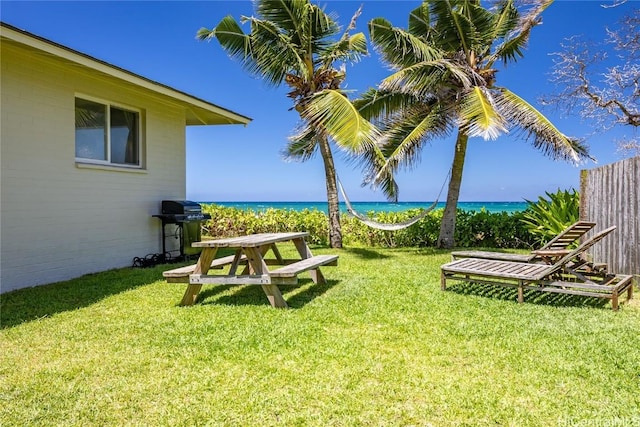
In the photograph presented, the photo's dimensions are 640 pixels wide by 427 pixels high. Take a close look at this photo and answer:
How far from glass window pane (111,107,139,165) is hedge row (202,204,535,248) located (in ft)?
17.5

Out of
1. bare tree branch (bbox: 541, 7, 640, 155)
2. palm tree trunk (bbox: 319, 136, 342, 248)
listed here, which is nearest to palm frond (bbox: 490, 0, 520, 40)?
bare tree branch (bbox: 541, 7, 640, 155)

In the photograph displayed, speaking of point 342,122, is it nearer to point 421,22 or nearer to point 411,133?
point 411,133

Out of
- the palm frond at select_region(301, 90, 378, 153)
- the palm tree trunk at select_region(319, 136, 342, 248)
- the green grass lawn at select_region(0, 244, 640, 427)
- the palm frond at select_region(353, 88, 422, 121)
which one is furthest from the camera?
the palm frond at select_region(353, 88, 422, 121)

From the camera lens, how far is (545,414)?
250 cm

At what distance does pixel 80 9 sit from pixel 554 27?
40.7 feet

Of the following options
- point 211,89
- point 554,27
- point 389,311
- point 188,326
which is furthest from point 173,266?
point 211,89

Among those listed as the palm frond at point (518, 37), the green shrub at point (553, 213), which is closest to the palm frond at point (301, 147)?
the palm frond at point (518, 37)

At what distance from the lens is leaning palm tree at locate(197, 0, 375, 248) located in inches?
389

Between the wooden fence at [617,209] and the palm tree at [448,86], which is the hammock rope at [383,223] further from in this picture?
the wooden fence at [617,209]

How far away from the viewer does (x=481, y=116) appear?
8523 mm

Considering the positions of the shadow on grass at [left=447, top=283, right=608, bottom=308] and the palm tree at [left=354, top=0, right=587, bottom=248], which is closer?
the shadow on grass at [left=447, top=283, right=608, bottom=308]

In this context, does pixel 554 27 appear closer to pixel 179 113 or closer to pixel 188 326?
pixel 179 113

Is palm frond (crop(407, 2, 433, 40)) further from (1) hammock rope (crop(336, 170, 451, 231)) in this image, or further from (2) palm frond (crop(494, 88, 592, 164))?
(1) hammock rope (crop(336, 170, 451, 231))

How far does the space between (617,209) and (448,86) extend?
17.7ft
